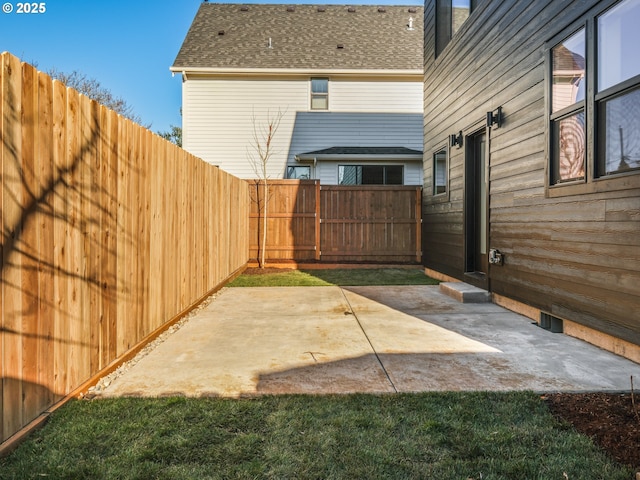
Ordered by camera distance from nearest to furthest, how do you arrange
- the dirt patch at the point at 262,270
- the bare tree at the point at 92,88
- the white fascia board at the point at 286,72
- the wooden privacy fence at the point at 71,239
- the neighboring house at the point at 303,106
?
the wooden privacy fence at the point at 71,239, the dirt patch at the point at 262,270, the white fascia board at the point at 286,72, the neighboring house at the point at 303,106, the bare tree at the point at 92,88

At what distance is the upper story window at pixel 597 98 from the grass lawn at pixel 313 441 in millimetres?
2067

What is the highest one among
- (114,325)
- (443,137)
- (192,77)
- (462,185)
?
(192,77)

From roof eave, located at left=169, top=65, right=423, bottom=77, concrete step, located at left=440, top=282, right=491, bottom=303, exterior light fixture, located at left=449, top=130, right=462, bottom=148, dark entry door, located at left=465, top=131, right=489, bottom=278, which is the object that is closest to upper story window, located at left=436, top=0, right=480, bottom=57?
exterior light fixture, located at left=449, top=130, right=462, bottom=148

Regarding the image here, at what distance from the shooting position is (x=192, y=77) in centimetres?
1223

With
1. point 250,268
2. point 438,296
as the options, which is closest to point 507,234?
point 438,296

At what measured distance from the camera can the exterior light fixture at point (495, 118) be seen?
4.90 metres

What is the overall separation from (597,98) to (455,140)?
3.18 meters

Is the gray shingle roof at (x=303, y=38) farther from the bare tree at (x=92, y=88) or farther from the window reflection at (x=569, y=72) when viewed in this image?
the window reflection at (x=569, y=72)

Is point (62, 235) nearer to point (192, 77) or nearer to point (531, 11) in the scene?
point (531, 11)

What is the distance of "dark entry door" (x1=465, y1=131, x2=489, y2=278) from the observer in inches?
229

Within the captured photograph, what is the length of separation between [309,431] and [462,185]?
5.03 m

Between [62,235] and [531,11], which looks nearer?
[62,235]

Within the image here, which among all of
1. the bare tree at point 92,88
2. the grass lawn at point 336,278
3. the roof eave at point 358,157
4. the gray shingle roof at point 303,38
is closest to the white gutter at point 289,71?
the gray shingle roof at point 303,38

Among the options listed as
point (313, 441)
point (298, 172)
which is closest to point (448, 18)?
point (298, 172)
